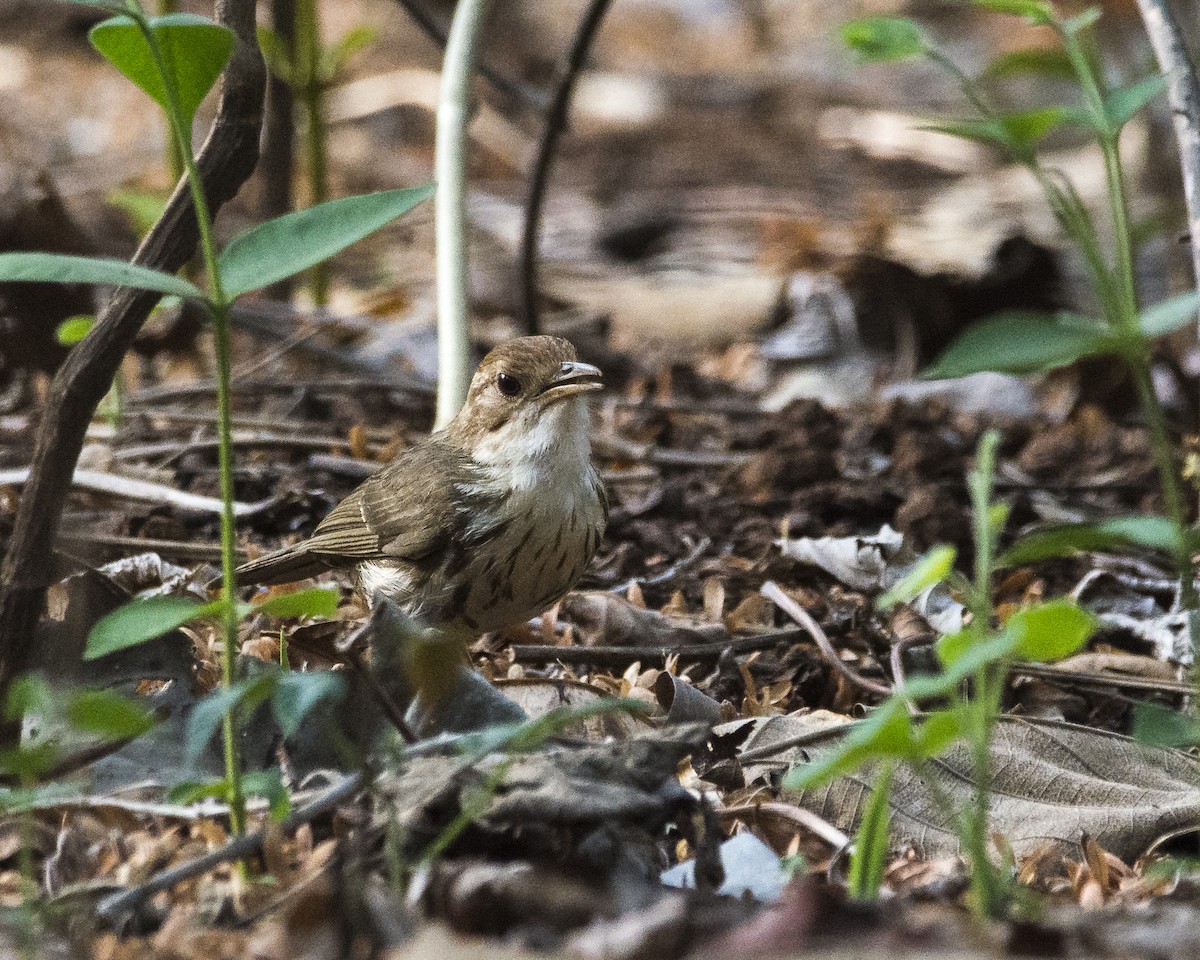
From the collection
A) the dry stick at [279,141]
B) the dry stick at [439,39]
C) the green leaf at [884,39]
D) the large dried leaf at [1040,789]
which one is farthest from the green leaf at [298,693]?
the dry stick at [279,141]

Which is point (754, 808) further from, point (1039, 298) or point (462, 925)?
point (1039, 298)

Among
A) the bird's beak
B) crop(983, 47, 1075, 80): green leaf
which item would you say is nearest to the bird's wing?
the bird's beak

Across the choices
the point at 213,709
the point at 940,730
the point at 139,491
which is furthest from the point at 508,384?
the point at 940,730

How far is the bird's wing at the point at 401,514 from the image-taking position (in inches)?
189

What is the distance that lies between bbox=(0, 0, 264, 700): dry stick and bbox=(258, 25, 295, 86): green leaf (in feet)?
11.6

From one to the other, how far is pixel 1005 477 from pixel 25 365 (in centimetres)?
383

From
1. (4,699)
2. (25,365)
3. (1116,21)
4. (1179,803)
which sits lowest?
A: (1179,803)

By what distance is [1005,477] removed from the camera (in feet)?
20.6

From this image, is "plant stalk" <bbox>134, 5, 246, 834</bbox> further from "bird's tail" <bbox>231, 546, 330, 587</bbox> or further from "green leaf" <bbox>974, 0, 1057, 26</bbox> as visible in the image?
"bird's tail" <bbox>231, 546, 330, 587</bbox>

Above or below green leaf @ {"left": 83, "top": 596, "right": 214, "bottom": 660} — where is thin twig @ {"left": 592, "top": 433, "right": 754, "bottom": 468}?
above

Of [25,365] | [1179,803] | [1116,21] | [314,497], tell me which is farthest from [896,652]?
[1116,21]

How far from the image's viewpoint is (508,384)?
4.97m

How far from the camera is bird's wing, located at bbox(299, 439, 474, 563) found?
4801 millimetres

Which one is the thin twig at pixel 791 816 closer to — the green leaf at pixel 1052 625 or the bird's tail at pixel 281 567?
the green leaf at pixel 1052 625
